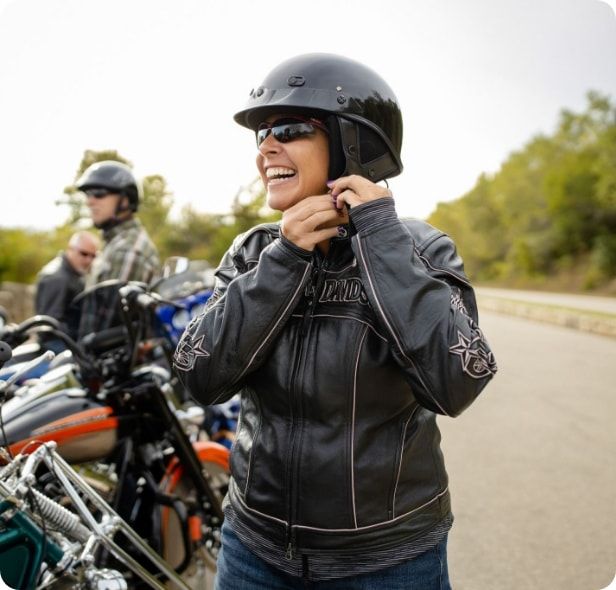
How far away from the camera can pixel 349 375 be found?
1440 mm

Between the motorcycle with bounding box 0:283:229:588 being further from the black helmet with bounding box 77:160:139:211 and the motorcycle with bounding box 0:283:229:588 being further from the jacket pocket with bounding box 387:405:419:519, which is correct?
the black helmet with bounding box 77:160:139:211

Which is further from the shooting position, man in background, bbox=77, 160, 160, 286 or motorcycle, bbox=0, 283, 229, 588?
man in background, bbox=77, 160, 160, 286

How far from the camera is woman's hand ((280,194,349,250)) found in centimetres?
153

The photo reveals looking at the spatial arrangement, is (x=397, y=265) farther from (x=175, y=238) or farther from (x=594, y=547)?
(x=175, y=238)

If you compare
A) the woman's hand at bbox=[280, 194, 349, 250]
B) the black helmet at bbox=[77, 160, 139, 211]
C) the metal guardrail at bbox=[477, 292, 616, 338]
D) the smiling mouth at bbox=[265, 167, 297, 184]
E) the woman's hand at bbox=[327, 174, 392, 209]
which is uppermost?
the smiling mouth at bbox=[265, 167, 297, 184]

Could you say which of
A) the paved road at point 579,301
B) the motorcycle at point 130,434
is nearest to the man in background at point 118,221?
the motorcycle at point 130,434

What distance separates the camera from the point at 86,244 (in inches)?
191

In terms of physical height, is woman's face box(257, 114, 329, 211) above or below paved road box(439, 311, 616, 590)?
above

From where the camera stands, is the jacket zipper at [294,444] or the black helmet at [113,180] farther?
the black helmet at [113,180]

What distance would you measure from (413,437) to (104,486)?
5.58 ft

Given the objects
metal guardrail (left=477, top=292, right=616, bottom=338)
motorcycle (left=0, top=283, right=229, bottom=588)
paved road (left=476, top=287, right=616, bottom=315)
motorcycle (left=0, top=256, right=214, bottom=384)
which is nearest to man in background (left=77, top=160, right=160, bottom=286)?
motorcycle (left=0, top=256, right=214, bottom=384)

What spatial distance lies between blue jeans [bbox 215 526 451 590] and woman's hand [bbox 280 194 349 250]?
78cm

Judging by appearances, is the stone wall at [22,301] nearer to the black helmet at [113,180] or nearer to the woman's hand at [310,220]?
the black helmet at [113,180]

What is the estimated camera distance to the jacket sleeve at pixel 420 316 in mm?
1380
